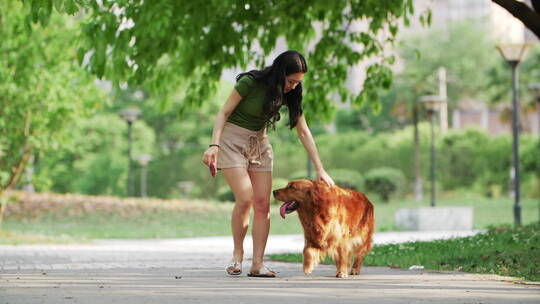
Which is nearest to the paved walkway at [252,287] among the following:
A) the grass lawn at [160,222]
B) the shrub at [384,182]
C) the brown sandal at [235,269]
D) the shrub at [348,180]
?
the brown sandal at [235,269]

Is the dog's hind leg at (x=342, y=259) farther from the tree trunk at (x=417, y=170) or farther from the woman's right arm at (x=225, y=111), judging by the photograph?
the tree trunk at (x=417, y=170)

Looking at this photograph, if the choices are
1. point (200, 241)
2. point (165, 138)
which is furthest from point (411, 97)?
point (200, 241)

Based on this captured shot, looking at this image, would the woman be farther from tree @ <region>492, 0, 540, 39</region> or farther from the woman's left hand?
tree @ <region>492, 0, 540, 39</region>

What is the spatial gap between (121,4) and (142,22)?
41cm

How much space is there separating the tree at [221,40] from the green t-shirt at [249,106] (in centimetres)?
312

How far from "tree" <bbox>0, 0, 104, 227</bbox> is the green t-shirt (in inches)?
452

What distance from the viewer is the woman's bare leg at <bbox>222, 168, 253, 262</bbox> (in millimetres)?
7934

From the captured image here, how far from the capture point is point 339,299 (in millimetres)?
6258

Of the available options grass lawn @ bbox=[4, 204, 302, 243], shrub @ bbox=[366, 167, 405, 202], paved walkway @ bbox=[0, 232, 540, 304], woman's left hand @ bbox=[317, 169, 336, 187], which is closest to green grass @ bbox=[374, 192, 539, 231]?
grass lawn @ bbox=[4, 204, 302, 243]

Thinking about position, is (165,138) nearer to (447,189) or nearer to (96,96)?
(447,189)

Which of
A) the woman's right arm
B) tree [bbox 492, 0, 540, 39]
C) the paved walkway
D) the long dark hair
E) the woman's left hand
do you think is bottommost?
the paved walkway

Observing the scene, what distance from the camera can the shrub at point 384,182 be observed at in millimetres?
43281

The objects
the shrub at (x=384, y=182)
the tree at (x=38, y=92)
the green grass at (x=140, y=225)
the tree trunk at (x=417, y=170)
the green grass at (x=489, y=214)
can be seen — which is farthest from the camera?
the tree trunk at (x=417, y=170)

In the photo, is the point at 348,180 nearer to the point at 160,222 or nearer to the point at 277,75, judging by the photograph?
the point at 160,222
